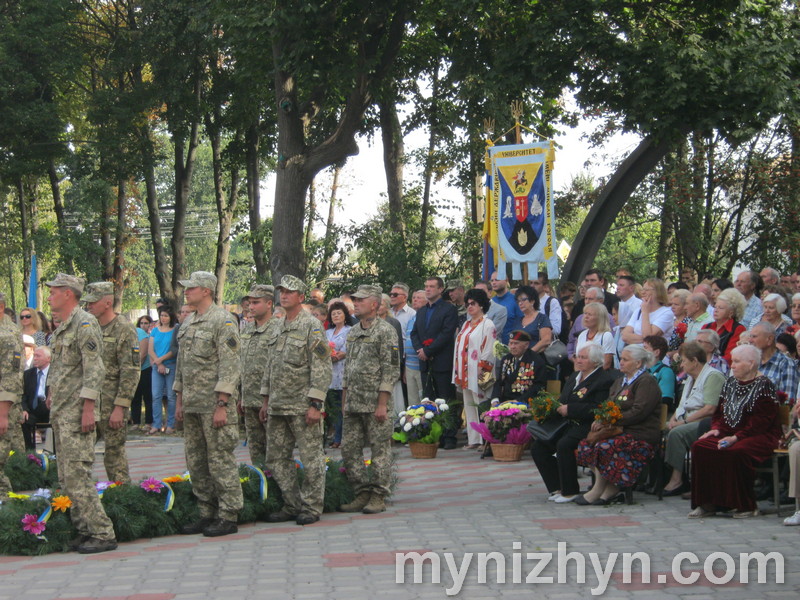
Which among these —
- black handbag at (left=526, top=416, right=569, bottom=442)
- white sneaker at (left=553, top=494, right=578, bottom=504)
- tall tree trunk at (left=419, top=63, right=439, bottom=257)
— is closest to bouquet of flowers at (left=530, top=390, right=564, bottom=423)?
black handbag at (left=526, top=416, right=569, bottom=442)

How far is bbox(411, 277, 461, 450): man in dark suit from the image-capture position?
13.2m

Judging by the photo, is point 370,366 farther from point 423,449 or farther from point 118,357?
point 423,449

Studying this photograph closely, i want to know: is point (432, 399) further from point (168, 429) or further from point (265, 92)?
point (265, 92)

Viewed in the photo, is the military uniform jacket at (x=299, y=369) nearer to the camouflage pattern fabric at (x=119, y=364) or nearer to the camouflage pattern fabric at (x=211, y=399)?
the camouflage pattern fabric at (x=211, y=399)

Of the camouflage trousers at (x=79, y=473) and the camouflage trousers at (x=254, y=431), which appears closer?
the camouflage trousers at (x=79, y=473)

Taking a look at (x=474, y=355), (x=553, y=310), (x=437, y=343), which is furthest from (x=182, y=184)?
(x=474, y=355)

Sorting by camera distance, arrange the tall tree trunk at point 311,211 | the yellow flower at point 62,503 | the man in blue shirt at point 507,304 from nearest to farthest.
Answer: the yellow flower at point 62,503
the man in blue shirt at point 507,304
the tall tree trunk at point 311,211

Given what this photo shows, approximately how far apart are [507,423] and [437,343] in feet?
5.81

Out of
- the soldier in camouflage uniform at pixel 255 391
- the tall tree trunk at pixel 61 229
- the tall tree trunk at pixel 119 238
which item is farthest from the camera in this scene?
the tall tree trunk at pixel 119 238

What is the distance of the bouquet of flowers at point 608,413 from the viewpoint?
8953mm

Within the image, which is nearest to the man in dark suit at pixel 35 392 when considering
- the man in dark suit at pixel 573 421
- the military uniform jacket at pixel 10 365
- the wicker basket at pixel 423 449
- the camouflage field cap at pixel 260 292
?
the military uniform jacket at pixel 10 365

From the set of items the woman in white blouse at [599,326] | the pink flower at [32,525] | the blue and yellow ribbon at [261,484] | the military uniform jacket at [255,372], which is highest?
the woman in white blouse at [599,326]

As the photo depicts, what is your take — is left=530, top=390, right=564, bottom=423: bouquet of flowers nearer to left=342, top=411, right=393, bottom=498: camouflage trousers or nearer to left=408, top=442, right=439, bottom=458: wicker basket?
left=342, top=411, right=393, bottom=498: camouflage trousers

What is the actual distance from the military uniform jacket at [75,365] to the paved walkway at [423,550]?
1.18 m
